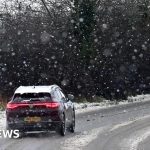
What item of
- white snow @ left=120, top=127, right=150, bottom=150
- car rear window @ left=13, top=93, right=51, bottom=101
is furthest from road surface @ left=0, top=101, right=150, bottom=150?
car rear window @ left=13, top=93, right=51, bottom=101

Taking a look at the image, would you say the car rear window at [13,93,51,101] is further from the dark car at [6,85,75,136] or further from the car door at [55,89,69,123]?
the car door at [55,89,69,123]

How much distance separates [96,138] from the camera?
17.5 m

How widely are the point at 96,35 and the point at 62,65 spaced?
4.96 meters

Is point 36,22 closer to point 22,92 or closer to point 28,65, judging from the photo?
point 28,65

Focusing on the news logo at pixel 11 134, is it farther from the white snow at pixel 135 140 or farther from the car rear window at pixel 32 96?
the white snow at pixel 135 140

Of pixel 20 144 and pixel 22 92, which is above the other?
pixel 22 92

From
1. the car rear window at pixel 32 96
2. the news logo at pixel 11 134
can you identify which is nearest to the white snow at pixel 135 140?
the car rear window at pixel 32 96

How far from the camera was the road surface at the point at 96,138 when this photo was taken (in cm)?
1537

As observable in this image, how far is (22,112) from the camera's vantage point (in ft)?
57.9

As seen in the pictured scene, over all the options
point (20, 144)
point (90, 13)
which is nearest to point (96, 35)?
point (90, 13)

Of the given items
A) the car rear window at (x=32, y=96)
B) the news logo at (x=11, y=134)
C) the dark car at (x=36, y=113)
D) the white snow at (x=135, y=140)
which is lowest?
the white snow at (x=135, y=140)

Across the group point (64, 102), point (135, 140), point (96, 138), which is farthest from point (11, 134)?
point (135, 140)

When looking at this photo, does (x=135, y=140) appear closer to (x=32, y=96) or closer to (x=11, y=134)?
(x=32, y=96)

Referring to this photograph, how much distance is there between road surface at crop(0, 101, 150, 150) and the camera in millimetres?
15370
